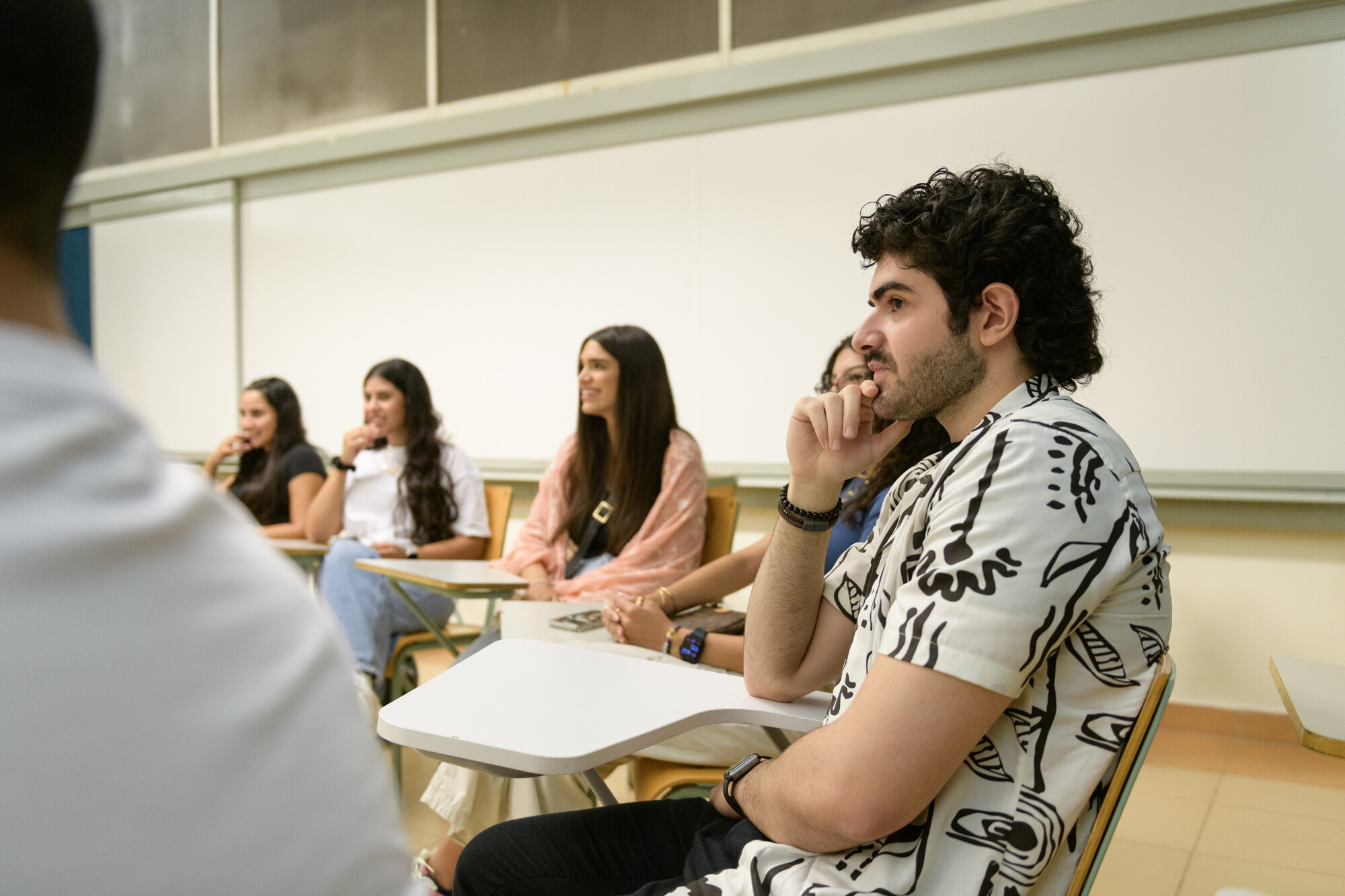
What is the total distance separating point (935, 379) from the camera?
1.14 metres

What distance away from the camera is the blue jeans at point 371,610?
2.80m

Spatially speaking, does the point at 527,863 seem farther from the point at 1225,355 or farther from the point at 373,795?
the point at 1225,355

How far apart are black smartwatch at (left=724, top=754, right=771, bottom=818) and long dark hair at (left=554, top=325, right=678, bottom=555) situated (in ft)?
5.01

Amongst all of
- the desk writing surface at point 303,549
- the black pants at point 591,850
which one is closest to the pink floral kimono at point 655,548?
the desk writing surface at point 303,549

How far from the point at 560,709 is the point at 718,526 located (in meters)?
1.58

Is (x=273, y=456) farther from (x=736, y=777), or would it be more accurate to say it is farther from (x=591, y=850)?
(x=736, y=777)

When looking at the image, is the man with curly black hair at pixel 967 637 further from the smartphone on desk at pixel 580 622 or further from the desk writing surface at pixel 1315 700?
the smartphone on desk at pixel 580 622

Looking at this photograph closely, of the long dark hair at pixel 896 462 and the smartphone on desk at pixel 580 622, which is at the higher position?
the long dark hair at pixel 896 462

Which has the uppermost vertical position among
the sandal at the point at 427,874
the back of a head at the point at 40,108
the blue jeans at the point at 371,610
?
the back of a head at the point at 40,108

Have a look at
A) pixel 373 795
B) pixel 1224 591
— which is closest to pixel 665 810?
pixel 373 795

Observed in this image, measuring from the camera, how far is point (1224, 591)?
123 inches

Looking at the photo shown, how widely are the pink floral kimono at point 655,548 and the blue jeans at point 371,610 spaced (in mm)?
394

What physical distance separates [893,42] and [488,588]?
8.93 ft

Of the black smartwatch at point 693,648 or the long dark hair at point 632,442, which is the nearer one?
the black smartwatch at point 693,648
